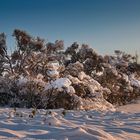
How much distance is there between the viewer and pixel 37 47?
18.9m

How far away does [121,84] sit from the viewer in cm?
2167

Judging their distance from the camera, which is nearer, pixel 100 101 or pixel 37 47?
pixel 100 101

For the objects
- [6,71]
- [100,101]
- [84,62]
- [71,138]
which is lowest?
[71,138]

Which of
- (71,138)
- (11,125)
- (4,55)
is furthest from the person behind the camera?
(4,55)

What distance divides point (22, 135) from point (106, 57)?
1788 centimetres

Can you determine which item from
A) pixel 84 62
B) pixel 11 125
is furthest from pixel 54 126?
pixel 84 62

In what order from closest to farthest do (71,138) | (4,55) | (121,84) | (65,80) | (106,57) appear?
(71,138), (65,80), (4,55), (121,84), (106,57)

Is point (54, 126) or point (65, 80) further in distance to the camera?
point (65, 80)

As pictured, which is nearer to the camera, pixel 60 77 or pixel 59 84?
pixel 59 84

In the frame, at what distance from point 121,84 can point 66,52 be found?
154 inches

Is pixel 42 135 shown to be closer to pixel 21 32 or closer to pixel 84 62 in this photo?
pixel 21 32

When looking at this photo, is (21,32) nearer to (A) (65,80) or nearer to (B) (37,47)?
(B) (37,47)

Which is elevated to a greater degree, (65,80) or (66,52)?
(66,52)

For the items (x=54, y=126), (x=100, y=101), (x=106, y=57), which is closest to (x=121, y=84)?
(x=106, y=57)
